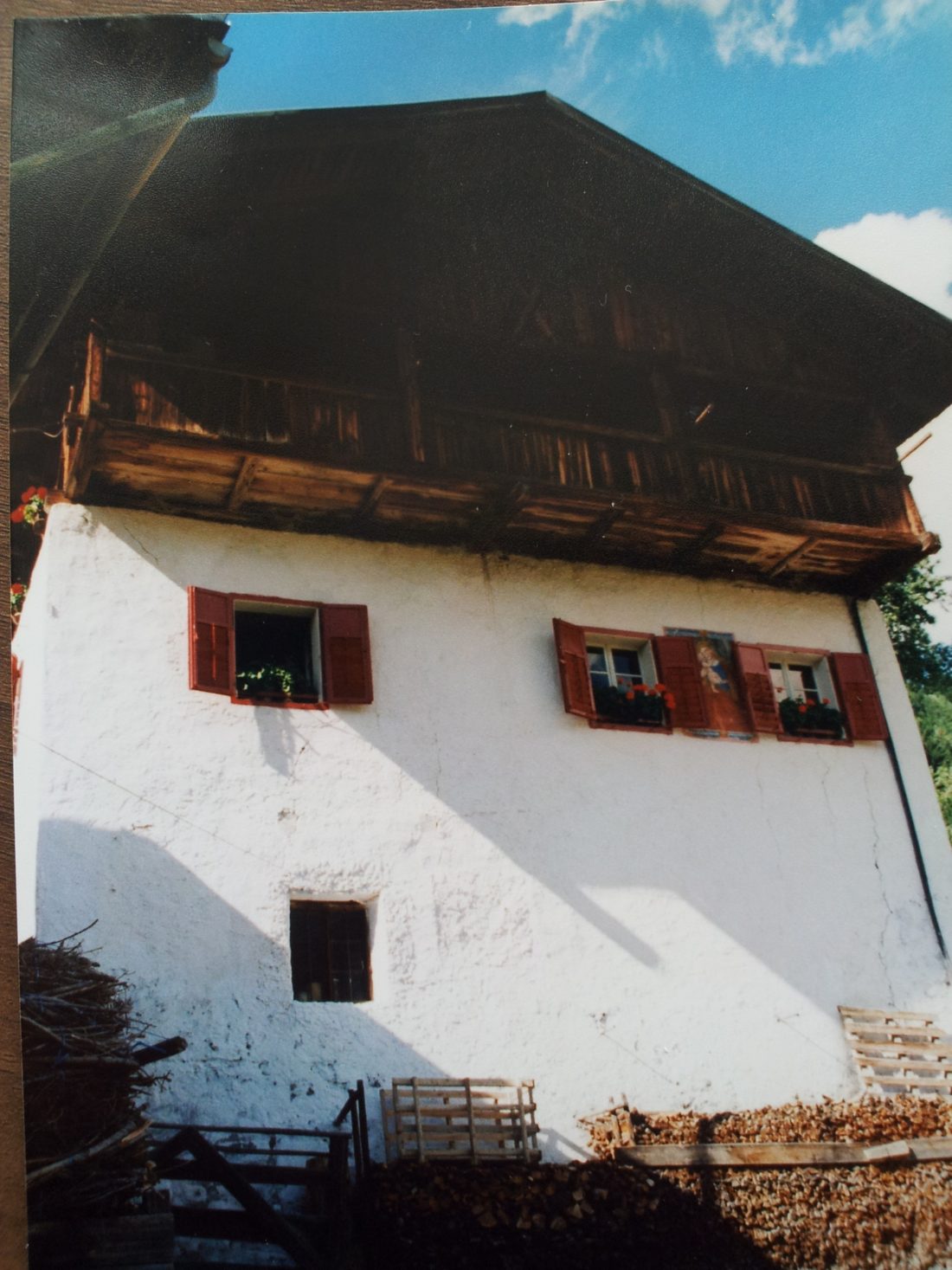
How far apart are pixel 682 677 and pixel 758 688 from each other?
0.70 m

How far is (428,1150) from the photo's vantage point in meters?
7.55

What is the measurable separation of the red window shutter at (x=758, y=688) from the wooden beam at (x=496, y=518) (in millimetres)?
2287

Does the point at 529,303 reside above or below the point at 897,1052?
above

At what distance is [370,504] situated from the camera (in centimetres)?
977

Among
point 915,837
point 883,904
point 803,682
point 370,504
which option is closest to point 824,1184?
point 883,904

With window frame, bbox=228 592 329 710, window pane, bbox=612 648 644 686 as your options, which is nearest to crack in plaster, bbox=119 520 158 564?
window frame, bbox=228 592 329 710

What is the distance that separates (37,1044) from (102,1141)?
0.49 metres

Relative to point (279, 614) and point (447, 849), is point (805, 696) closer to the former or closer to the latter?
point (447, 849)

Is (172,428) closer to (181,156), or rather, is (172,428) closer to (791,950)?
(181,156)

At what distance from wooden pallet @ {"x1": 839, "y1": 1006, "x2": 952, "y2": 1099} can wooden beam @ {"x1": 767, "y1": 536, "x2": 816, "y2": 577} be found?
3.75 meters

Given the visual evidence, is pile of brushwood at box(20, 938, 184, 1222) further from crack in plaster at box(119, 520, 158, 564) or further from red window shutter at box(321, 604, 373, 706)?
crack in plaster at box(119, 520, 158, 564)

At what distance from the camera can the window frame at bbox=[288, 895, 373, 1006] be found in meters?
8.30

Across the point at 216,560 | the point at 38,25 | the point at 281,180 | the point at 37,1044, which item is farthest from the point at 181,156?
the point at 216,560

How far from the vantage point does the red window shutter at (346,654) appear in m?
9.29
